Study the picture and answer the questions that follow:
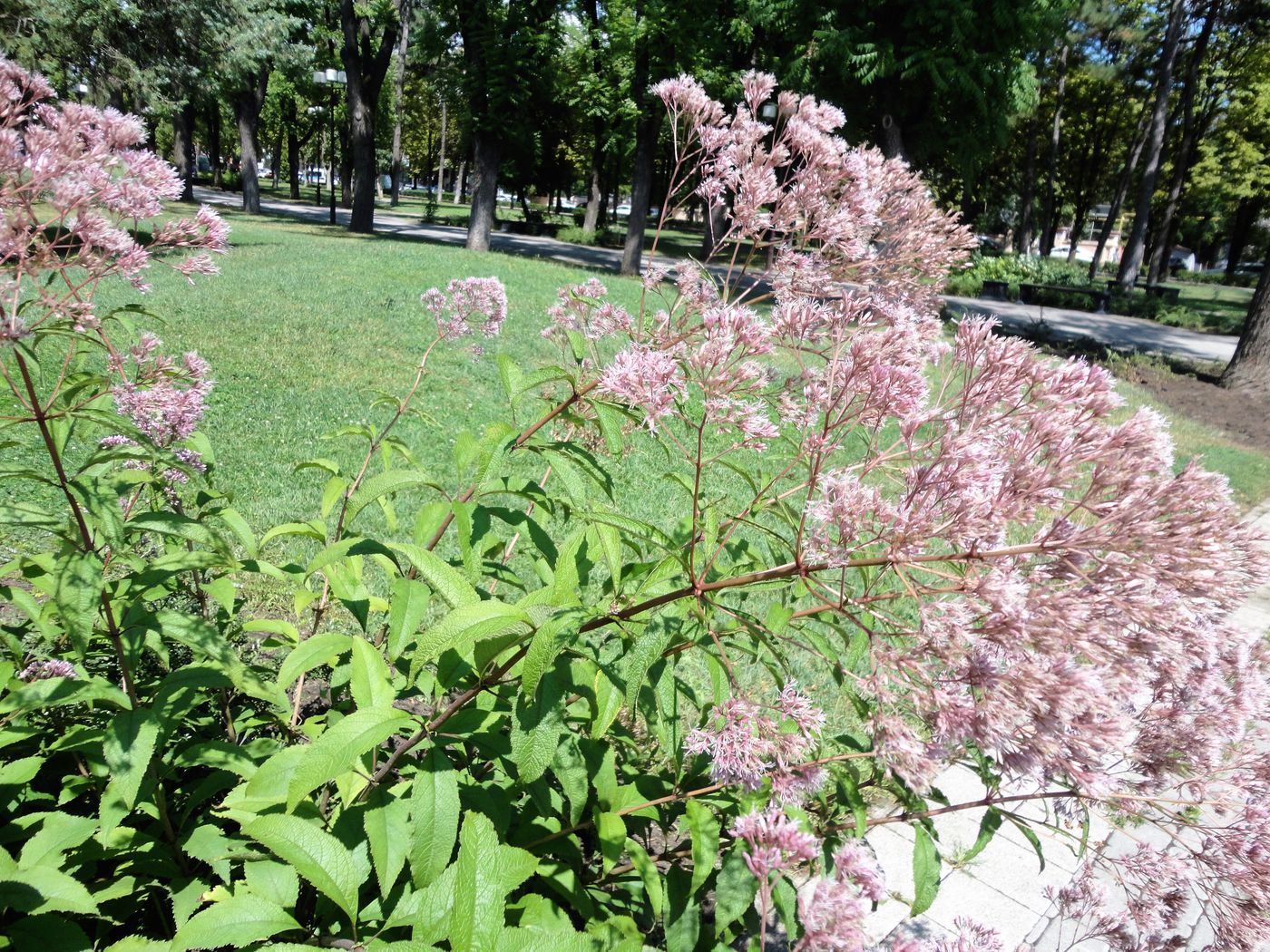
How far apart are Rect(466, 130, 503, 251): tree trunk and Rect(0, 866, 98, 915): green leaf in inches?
861

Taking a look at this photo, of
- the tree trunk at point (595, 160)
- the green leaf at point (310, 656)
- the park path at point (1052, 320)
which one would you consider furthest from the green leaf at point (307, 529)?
the tree trunk at point (595, 160)

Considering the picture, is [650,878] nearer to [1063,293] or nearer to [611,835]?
[611,835]

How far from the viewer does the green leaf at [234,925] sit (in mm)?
1354

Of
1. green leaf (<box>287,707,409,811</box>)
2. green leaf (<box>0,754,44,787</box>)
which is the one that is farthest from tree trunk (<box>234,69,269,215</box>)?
green leaf (<box>287,707,409,811</box>)

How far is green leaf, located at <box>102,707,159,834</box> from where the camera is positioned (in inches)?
61.3

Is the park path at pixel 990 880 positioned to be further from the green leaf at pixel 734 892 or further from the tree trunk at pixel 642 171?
the tree trunk at pixel 642 171

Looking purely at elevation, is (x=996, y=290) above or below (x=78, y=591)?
above

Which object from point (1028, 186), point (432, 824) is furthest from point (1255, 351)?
point (1028, 186)

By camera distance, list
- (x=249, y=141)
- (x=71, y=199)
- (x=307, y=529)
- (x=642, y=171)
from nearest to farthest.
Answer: (x=71, y=199), (x=307, y=529), (x=642, y=171), (x=249, y=141)

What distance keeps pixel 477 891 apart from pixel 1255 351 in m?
18.8

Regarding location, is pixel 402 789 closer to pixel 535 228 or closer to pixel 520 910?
pixel 520 910

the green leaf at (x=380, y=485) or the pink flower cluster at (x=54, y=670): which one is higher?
the green leaf at (x=380, y=485)

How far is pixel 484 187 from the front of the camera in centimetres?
2186

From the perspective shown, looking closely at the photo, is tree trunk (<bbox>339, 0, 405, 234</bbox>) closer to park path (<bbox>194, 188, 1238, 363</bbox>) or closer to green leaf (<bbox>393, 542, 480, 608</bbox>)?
park path (<bbox>194, 188, 1238, 363</bbox>)
